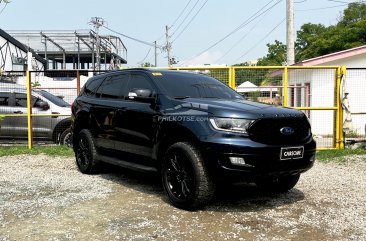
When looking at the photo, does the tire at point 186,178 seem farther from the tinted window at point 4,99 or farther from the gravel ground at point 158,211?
the tinted window at point 4,99

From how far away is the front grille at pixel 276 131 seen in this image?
4785 mm

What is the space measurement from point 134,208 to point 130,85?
208 centimetres

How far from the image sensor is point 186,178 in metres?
5.05

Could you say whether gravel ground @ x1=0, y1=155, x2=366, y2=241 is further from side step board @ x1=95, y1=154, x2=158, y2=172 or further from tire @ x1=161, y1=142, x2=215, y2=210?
side step board @ x1=95, y1=154, x2=158, y2=172

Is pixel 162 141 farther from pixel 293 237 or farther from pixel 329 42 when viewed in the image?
pixel 329 42

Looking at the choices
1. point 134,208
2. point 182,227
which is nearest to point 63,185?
point 134,208

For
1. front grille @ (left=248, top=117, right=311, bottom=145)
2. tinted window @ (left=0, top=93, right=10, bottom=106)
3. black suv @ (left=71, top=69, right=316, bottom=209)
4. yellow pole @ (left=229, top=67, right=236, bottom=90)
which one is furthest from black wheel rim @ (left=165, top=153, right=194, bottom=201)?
tinted window @ (left=0, top=93, right=10, bottom=106)

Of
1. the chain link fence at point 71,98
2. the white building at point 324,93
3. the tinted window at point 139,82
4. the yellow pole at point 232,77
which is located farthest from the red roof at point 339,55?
the tinted window at point 139,82

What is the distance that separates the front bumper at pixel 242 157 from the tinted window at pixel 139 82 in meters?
1.60

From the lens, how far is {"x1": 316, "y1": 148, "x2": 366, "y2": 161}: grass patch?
9356 mm

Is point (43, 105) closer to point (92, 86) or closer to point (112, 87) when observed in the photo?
point (92, 86)

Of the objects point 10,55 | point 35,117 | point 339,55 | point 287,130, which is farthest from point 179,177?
point 10,55

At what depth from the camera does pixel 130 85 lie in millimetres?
6387

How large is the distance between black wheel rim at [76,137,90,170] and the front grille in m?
3.43
